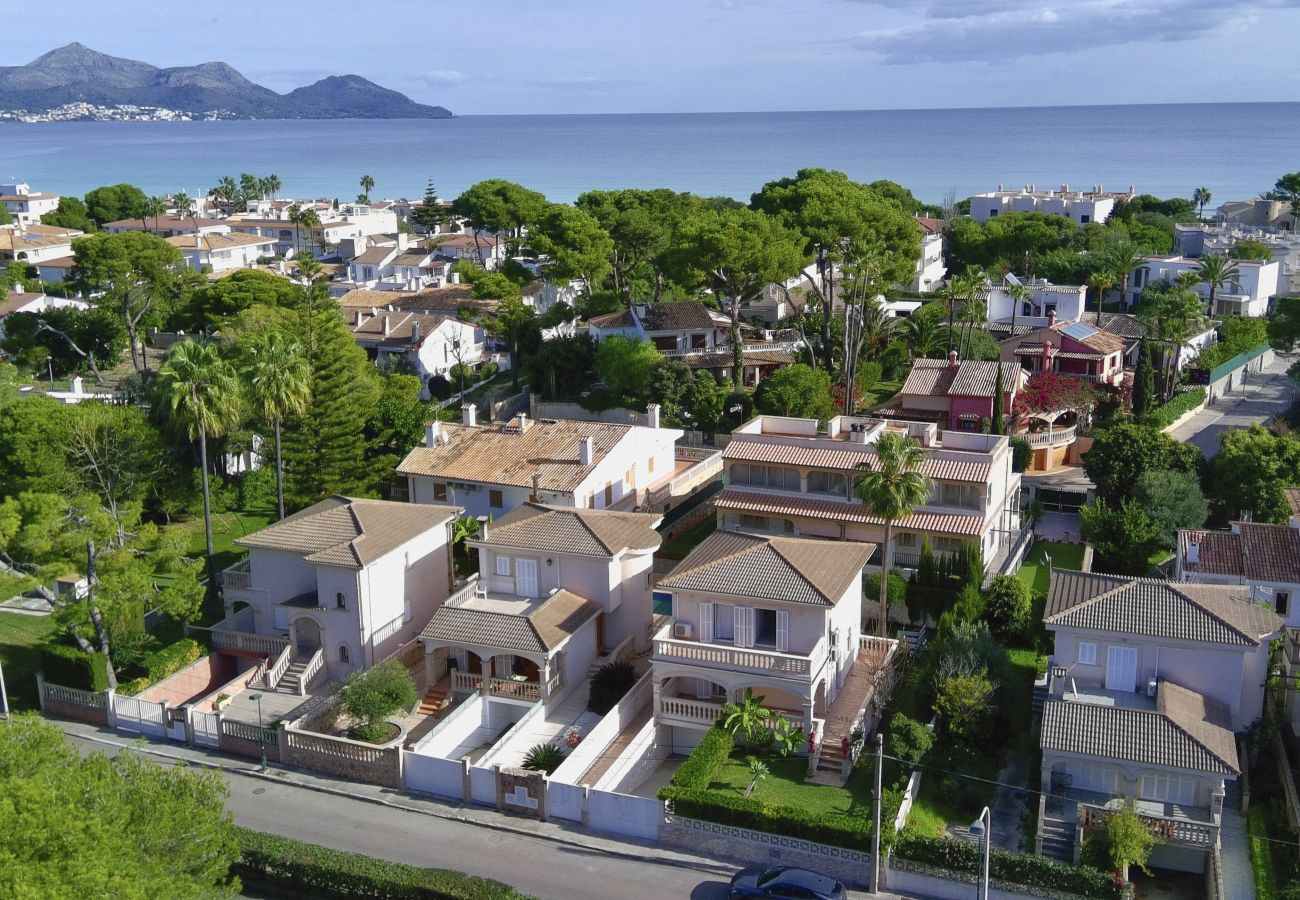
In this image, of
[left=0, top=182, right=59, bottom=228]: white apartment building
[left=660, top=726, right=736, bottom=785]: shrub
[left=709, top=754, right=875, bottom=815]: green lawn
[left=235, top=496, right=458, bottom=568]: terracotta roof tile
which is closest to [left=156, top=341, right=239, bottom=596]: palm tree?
[left=235, top=496, right=458, bottom=568]: terracotta roof tile

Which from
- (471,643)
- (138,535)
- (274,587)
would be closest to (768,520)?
(471,643)

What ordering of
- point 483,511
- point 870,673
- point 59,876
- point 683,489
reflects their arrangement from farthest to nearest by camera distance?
point 683,489
point 483,511
point 870,673
point 59,876

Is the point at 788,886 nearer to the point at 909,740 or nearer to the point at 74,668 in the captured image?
the point at 909,740

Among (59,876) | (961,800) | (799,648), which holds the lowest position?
(961,800)

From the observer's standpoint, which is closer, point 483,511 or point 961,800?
point 961,800

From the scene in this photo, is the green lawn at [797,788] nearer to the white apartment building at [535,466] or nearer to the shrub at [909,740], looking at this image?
the shrub at [909,740]

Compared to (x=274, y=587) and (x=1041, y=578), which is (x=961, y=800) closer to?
(x=1041, y=578)

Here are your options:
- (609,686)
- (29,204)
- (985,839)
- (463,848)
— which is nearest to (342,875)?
(463,848)

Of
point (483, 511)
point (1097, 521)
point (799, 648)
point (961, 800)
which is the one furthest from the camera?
point (483, 511)
